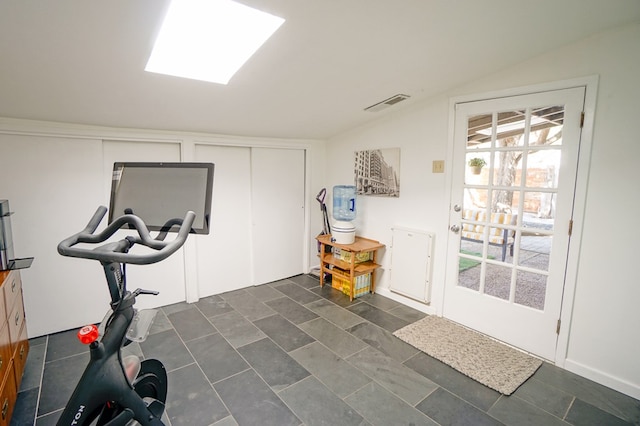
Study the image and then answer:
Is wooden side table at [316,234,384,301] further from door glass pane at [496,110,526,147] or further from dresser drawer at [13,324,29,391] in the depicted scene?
dresser drawer at [13,324,29,391]

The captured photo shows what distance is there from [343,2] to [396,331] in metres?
2.55

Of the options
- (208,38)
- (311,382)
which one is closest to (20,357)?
(311,382)

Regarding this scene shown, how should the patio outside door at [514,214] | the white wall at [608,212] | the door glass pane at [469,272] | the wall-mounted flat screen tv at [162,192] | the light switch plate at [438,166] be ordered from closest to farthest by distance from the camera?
the wall-mounted flat screen tv at [162,192] → the white wall at [608,212] → the patio outside door at [514,214] → the door glass pane at [469,272] → the light switch plate at [438,166]

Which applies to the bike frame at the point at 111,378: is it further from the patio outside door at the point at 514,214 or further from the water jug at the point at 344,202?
the water jug at the point at 344,202

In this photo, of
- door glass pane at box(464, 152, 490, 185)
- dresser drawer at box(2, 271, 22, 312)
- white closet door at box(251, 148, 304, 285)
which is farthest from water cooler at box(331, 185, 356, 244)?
dresser drawer at box(2, 271, 22, 312)

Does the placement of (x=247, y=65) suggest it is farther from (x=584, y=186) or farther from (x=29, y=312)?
(x=29, y=312)

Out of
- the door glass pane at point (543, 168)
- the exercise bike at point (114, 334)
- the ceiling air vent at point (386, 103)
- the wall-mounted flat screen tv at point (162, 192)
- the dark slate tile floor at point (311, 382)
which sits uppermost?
the ceiling air vent at point (386, 103)

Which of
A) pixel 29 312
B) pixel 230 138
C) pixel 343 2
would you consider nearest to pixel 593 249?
pixel 343 2

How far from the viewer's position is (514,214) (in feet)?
8.52

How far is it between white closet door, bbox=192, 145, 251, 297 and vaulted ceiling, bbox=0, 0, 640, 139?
2.30ft

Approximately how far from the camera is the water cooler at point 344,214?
145 inches

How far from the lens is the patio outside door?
234 cm

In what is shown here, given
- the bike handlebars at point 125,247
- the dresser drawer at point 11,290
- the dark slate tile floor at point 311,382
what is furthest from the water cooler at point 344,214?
the dresser drawer at point 11,290

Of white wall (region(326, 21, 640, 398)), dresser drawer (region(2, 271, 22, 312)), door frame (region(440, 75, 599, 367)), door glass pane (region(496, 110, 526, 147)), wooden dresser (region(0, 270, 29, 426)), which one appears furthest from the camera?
door glass pane (region(496, 110, 526, 147))
